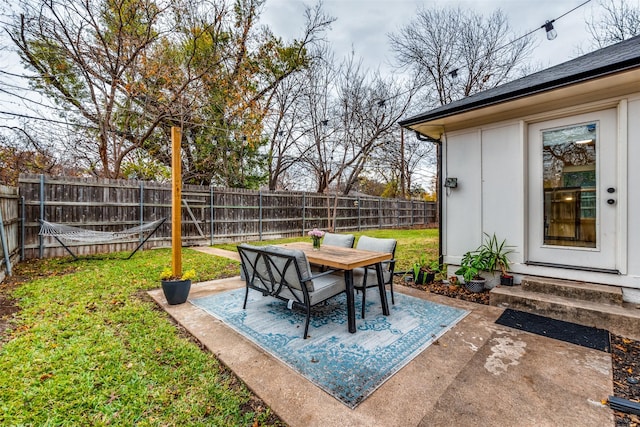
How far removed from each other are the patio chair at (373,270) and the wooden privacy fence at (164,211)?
6.01 m

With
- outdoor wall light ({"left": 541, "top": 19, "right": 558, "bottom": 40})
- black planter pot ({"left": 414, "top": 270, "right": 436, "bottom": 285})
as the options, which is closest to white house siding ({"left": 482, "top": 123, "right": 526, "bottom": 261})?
black planter pot ({"left": 414, "top": 270, "right": 436, "bottom": 285})

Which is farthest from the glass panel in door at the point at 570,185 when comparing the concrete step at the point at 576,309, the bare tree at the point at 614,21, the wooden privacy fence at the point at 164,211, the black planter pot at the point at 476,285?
the bare tree at the point at 614,21

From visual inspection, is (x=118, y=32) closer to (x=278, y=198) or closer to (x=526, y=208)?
(x=278, y=198)

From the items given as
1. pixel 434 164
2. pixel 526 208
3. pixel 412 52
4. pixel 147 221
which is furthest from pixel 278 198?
pixel 434 164

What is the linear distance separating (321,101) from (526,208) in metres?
9.40

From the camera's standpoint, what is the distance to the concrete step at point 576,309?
8.41 ft

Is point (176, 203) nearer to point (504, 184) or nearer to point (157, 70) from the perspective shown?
point (504, 184)

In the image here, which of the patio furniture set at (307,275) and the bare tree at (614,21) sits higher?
the bare tree at (614,21)

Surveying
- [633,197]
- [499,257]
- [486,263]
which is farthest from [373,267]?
[633,197]

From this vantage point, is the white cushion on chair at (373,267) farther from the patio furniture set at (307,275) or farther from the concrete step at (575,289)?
the concrete step at (575,289)

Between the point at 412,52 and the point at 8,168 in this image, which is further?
the point at 412,52

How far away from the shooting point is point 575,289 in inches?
121

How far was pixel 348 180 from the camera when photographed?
14445 mm

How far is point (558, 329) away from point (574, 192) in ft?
5.83
